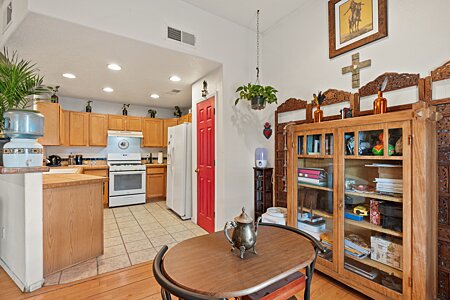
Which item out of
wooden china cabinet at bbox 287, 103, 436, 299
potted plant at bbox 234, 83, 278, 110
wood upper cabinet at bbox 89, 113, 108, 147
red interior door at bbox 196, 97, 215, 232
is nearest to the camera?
wooden china cabinet at bbox 287, 103, 436, 299

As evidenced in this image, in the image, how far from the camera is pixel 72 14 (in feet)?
6.58

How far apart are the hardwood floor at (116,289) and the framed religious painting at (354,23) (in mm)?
2296

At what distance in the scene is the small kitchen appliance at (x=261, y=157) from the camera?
3049 mm

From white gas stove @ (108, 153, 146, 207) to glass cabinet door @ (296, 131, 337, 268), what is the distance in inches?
156

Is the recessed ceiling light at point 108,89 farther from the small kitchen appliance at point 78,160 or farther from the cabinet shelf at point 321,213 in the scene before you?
the cabinet shelf at point 321,213

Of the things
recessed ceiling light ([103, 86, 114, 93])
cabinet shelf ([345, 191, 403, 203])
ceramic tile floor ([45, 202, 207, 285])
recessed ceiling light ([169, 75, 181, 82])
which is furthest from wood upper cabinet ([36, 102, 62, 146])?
cabinet shelf ([345, 191, 403, 203])

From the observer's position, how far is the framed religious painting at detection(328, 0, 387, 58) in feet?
6.50

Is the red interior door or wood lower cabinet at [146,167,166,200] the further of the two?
wood lower cabinet at [146,167,166,200]

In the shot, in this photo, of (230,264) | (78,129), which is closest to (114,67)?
(78,129)

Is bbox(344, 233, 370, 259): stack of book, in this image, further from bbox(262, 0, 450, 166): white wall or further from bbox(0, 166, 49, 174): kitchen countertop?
bbox(0, 166, 49, 174): kitchen countertop

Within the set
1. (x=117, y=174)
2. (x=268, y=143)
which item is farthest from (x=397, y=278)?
(x=117, y=174)

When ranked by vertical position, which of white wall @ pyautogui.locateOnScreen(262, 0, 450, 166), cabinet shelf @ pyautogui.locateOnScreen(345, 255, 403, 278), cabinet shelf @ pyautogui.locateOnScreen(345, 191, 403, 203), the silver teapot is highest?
white wall @ pyautogui.locateOnScreen(262, 0, 450, 166)

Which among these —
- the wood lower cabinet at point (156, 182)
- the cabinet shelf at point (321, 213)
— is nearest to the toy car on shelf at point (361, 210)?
the cabinet shelf at point (321, 213)

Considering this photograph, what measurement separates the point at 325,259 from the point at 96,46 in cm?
330
